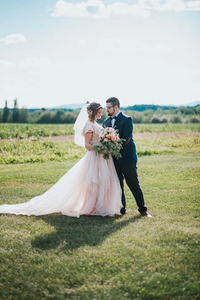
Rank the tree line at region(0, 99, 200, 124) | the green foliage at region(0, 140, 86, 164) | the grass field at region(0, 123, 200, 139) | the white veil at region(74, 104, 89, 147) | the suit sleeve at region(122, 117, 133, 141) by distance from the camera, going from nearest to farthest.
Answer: the suit sleeve at region(122, 117, 133, 141) < the white veil at region(74, 104, 89, 147) < the green foliage at region(0, 140, 86, 164) < the grass field at region(0, 123, 200, 139) < the tree line at region(0, 99, 200, 124)

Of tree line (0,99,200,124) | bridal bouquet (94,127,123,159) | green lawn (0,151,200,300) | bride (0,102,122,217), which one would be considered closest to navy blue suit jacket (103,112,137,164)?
bridal bouquet (94,127,123,159)

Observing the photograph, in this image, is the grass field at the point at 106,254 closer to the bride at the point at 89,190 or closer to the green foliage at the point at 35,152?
the bride at the point at 89,190

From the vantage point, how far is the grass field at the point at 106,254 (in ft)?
12.8

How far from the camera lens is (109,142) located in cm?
632

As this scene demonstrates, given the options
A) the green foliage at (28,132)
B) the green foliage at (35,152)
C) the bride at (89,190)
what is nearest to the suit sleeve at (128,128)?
the bride at (89,190)

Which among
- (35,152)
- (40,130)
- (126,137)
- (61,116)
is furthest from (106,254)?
(61,116)

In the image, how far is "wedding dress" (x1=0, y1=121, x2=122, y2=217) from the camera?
669 centimetres

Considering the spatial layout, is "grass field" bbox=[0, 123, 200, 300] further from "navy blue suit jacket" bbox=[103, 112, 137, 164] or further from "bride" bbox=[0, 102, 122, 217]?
"navy blue suit jacket" bbox=[103, 112, 137, 164]

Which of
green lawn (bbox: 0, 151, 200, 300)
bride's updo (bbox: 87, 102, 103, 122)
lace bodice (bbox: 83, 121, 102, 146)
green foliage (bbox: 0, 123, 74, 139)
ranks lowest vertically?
green lawn (bbox: 0, 151, 200, 300)

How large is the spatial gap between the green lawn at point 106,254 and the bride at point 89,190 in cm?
23

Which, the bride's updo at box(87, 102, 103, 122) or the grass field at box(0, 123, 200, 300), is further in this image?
the bride's updo at box(87, 102, 103, 122)

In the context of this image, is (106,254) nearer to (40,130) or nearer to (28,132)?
(28,132)

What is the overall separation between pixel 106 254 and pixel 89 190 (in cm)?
215

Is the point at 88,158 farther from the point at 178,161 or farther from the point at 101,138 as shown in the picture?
the point at 178,161
